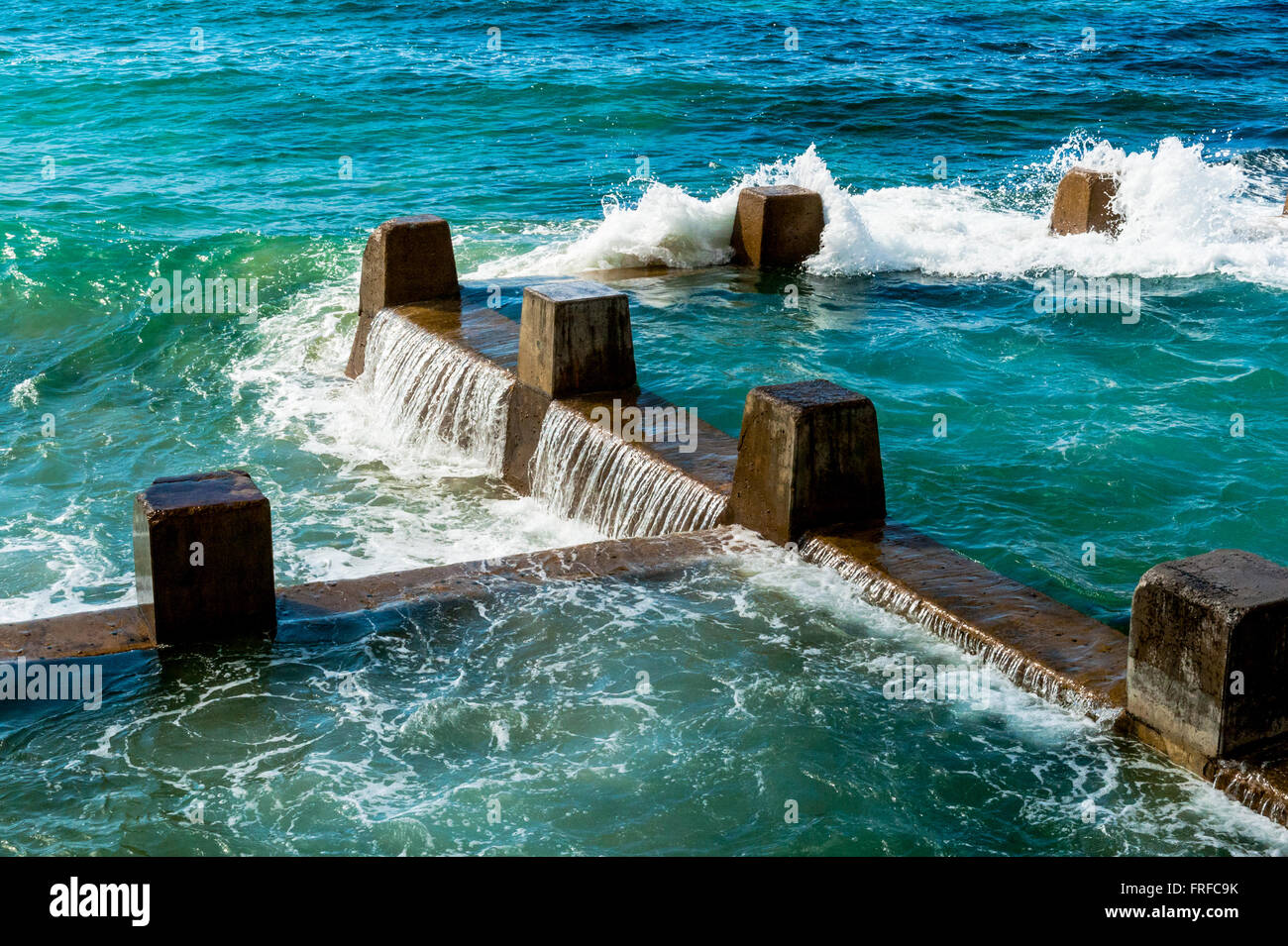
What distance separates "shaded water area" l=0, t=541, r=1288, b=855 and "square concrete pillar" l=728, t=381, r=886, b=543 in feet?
1.91

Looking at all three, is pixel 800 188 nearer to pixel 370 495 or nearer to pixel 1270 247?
pixel 1270 247

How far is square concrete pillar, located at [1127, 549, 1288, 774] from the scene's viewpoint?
291 inches

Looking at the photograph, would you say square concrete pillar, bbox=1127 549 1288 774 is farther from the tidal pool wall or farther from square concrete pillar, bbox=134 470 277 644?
square concrete pillar, bbox=134 470 277 644

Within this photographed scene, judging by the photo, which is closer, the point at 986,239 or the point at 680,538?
the point at 680,538

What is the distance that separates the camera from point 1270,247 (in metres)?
19.4

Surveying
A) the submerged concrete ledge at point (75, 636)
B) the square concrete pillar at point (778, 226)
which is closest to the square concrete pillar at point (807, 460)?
the submerged concrete ledge at point (75, 636)

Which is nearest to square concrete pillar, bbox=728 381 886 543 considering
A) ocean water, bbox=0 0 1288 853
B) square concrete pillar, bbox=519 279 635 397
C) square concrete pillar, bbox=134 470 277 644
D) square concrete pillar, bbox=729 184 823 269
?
ocean water, bbox=0 0 1288 853

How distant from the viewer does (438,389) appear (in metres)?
14.5

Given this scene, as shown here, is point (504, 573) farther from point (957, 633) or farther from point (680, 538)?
point (957, 633)

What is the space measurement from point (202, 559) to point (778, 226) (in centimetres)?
1149

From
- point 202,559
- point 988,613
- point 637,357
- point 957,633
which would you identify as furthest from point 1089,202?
point 202,559

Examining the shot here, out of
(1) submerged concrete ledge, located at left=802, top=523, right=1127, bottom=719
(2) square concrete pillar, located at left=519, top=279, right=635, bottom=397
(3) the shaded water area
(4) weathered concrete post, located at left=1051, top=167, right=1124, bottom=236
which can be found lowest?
(3) the shaded water area

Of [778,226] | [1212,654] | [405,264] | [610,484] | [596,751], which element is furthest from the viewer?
[778,226]

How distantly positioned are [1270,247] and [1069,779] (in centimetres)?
1369
